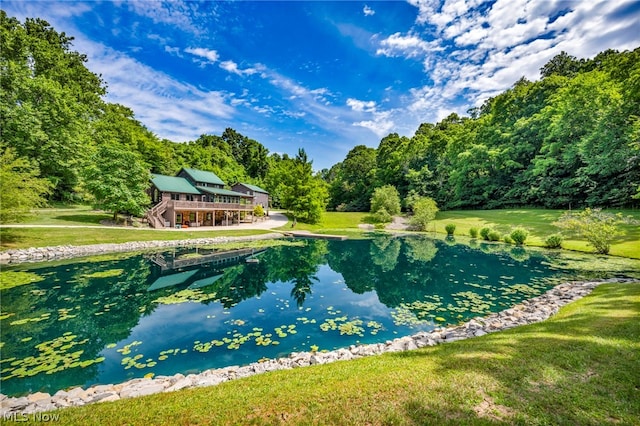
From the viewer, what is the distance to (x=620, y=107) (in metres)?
25.9

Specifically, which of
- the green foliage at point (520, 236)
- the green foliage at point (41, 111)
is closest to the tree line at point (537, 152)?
the green foliage at point (520, 236)

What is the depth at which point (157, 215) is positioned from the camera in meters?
28.2

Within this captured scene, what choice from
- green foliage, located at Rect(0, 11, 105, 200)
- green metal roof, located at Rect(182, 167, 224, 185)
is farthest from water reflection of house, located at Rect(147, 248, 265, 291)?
green foliage, located at Rect(0, 11, 105, 200)

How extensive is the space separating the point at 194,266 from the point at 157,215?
16211mm

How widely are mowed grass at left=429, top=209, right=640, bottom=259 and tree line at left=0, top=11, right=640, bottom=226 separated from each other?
11.0 feet

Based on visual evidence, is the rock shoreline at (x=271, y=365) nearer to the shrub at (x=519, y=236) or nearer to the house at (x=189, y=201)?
the shrub at (x=519, y=236)

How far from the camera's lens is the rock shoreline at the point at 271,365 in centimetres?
449

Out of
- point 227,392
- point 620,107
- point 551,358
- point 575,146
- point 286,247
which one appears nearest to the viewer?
point 227,392

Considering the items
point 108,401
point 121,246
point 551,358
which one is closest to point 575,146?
point 551,358

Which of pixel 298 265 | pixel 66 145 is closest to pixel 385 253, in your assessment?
pixel 298 265

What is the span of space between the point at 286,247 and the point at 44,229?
1757cm

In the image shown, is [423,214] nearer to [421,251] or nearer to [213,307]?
[421,251]

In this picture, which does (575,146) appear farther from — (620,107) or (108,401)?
(108,401)

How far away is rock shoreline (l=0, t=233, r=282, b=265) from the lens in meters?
14.9
